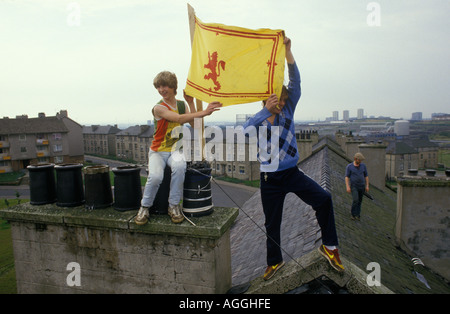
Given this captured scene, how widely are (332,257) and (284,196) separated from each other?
2.96 ft

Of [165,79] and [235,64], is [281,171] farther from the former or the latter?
[165,79]

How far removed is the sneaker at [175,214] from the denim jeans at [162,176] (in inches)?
2.3

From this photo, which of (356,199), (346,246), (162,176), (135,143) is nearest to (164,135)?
(162,176)

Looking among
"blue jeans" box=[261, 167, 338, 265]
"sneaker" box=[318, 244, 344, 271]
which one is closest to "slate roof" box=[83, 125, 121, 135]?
"blue jeans" box=[261, 167, 338, 265]

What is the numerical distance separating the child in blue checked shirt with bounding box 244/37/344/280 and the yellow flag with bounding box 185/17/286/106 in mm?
186

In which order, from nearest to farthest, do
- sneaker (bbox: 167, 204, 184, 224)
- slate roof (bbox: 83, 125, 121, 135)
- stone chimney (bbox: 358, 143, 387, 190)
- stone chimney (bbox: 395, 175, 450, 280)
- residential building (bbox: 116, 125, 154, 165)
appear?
sneaker (bbox: 167, 204, 184, 224) → stone chimney (bbox: 395, 175, 450, 280) → stone chimney (bbox: 358, 143, 387, 190) → residential building (bbox: 116, 125, 154, 165) → slate roof (bbox: 83, 125, 121, 135)

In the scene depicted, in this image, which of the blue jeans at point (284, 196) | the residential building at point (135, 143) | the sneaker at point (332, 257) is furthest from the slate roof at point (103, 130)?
the sneaker at point (332, 257)

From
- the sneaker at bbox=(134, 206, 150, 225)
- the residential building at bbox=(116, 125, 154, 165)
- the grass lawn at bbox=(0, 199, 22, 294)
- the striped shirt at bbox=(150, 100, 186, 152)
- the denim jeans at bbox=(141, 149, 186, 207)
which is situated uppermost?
the striped shirt at bbox=(150, 100, 186, 152)

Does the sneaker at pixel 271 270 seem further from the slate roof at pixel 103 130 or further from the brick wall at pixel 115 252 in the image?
the slate roof at pixel 103 130

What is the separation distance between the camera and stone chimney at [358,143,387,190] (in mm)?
17125

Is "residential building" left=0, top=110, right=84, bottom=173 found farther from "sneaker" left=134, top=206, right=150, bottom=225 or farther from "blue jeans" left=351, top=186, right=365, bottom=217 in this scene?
"sneaker" left=134, top=206, right=150, bottom=225
